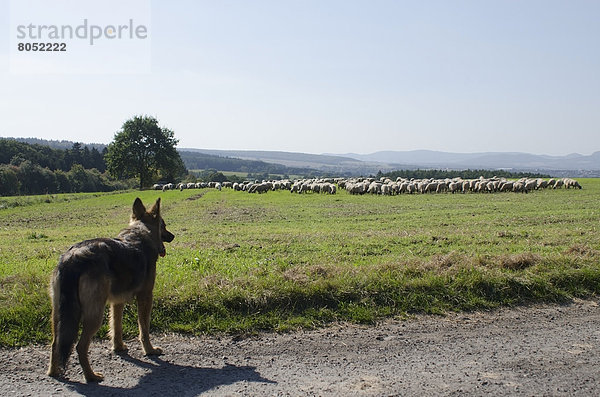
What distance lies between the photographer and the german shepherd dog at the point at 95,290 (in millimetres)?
4387

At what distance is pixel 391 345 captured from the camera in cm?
537

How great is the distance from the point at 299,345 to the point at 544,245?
969 centimetres

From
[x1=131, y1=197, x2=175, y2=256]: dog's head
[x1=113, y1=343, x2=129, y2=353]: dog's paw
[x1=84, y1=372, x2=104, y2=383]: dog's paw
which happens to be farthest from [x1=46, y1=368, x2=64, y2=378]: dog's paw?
[x1=131, y1=197, x2=175, y2=256]: dog's head

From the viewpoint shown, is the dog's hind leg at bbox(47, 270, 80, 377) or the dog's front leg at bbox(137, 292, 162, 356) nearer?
the dog's hind leg at bbox(47, 270, 80, 377)

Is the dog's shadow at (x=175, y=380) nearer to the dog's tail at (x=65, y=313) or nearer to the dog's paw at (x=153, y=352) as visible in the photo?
the dog's paw at (x=153, y=352)

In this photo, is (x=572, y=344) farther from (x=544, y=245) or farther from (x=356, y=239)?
(x=356, y=239)

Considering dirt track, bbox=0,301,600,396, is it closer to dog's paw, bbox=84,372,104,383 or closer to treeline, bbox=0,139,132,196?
dog's paw, bbox=84,372,104,383

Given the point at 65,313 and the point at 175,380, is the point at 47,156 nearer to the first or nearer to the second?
the point at 65,313

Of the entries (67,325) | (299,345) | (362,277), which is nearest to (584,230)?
(362,277)

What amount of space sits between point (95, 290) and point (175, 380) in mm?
1299

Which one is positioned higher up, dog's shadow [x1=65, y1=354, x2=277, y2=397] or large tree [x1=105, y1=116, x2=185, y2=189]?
large tree [x1=105, y1=116, x2=185, y2=189]

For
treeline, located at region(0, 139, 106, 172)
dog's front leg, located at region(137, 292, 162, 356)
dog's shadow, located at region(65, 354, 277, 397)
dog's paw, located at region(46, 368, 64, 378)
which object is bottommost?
dog's shadow, located at region(65, 354, 277, 397)

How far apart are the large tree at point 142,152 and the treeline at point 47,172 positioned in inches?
630

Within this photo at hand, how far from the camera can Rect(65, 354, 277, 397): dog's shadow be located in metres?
4.23
